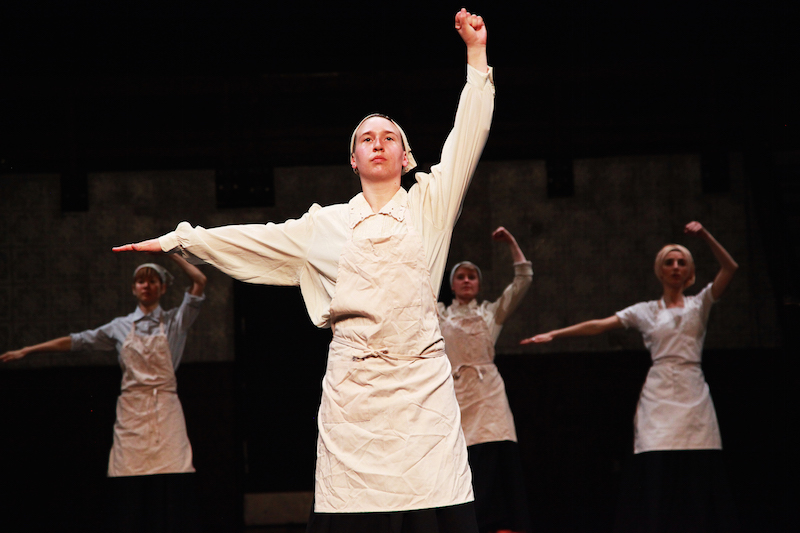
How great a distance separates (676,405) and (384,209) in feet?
9.08

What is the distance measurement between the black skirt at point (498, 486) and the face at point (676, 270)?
4.08 ft

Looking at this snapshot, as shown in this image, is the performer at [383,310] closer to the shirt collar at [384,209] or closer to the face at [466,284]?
the shirt collar at [384,209]

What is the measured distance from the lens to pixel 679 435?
433cm

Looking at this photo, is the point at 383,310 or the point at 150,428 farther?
the point at 150,428

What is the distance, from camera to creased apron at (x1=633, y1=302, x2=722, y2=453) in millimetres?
4324

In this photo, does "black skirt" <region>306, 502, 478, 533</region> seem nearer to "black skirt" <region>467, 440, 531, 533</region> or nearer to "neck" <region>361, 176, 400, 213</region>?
"neck" <region>361, 176, 400, 213</region>

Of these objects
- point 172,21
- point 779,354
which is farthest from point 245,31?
point 779,354

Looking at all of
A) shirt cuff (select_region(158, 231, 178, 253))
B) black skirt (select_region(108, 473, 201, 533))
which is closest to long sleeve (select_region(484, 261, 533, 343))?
black skirt (select_region(108, 473, 201, 533))

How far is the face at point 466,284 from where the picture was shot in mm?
→ 4797

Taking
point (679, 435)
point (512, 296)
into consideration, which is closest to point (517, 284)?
point (512, 296)

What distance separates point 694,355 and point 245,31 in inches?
136

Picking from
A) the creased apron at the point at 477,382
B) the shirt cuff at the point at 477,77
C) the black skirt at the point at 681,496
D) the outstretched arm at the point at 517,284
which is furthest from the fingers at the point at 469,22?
the black skirt at the point at 681,496

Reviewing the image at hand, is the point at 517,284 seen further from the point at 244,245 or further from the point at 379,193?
the point at 244,245

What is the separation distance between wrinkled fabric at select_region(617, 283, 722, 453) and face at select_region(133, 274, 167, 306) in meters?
2.71
